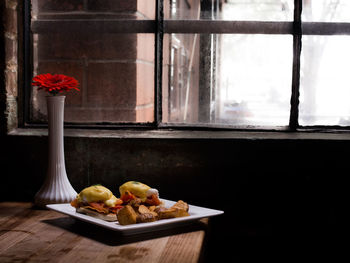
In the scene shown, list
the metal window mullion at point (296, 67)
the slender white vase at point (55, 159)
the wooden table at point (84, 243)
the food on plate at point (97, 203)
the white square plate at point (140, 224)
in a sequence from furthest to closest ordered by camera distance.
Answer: the metal window mullion at point (296, 67) → the slender white vase at point (55, 159) → the food on plate at point (97, 203) → the white square plate at point (140, 224) → the wooden table at point (84, 243)

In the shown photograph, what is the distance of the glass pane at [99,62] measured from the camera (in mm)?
1675

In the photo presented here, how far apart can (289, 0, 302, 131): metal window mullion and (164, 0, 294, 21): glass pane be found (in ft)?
0.09

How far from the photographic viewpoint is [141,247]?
3.54 ft

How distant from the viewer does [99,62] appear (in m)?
1.69

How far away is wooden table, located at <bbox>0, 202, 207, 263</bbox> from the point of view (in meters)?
1.01

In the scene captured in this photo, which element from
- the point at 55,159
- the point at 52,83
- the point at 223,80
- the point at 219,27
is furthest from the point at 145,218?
the point at 219,27

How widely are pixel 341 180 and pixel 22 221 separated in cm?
94

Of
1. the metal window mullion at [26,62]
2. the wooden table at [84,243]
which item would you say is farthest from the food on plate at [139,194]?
the metal window mullion at [26,62]

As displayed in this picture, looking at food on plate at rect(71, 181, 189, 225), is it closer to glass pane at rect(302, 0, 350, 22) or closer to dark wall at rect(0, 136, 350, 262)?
dark wall at rect(0, 136, 350, 262)

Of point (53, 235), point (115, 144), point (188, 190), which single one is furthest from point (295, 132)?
point (53, 235)

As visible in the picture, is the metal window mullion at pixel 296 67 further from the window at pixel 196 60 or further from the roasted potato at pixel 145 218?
the roasted potato at pixel 145 218

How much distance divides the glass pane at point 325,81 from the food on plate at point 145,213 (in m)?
0.62

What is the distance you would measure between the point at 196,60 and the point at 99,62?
33 cm

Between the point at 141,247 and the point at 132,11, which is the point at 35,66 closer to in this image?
the point at 132,11
